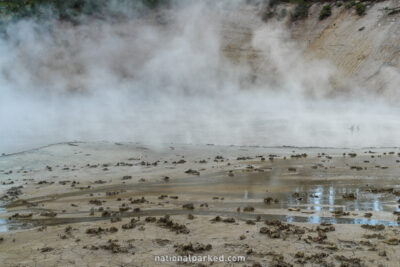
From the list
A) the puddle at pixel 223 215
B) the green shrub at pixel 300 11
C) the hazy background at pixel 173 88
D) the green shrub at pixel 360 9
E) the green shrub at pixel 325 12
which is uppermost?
the green shrub at pixel 300 11

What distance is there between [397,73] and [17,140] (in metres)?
21.8

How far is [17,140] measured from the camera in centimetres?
1936

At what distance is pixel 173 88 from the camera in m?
32.2

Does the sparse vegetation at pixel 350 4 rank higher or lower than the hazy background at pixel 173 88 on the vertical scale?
higher

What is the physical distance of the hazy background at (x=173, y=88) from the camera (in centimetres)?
2058

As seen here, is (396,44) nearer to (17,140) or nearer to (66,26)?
(17,140)

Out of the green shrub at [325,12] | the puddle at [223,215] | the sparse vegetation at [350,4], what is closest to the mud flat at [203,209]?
the puddle at [223,215]

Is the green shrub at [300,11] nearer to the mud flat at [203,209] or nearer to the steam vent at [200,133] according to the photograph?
the steam vent at [200,133]

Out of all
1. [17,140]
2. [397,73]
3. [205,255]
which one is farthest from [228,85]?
[205,255]

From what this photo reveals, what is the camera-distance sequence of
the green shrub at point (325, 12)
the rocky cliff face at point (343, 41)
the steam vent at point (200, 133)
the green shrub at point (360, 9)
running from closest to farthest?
the steam vent at point (200, 133)
the rocky cliff face at point (343, 41)
the green shrub at point (360, 9)
the green shrub at point (325, 12)

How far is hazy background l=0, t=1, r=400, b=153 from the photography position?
67.5ft

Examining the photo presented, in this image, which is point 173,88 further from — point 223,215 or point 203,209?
point 223,215

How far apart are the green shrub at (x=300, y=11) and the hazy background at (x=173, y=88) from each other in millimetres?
1674

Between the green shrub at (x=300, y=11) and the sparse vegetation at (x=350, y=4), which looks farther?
the green shrub at (x=300, y=11)
